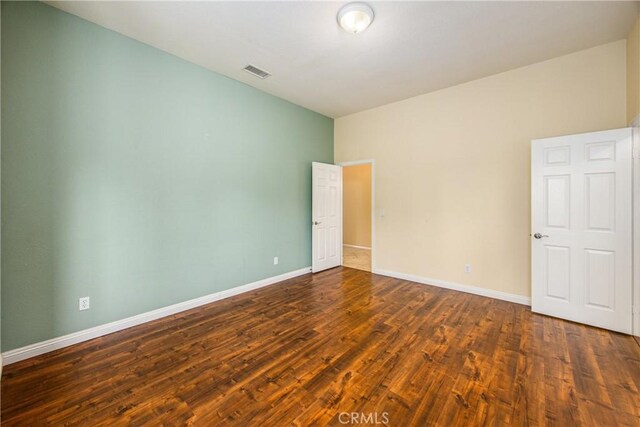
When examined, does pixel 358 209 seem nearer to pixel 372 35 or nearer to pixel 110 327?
pixel 372 35

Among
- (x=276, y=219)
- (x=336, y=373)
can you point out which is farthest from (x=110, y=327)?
(x=276, y=219)

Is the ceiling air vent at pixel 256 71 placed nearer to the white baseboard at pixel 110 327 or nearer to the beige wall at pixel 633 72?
the white baseboard at pixel 110 327

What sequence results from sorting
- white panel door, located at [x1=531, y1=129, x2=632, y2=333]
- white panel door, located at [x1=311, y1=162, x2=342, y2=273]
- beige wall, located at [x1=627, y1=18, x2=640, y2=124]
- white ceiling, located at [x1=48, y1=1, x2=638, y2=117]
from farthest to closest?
white panel door, located at [x1=311, y1=162, x2=342, y2=273]
white panel door, located at [x1=531, y1=129, x2=632, y2=333]
beige wall, located at [x1=627, y1=18, x2=640, y2=124]
white ceiling, located at [x1=48, y1=1, x2=638, y2=117]

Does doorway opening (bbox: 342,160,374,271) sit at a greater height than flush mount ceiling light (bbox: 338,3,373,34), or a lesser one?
lesser

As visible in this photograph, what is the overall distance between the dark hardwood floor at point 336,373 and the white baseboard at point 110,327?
0.09m

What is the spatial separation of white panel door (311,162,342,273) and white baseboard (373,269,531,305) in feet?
3.31

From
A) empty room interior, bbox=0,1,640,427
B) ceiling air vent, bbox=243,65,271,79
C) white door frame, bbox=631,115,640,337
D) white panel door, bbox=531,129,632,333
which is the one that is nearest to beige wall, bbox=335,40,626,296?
empty room interior, bbox=0,1,640,427

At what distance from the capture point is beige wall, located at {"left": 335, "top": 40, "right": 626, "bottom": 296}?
3039 millimetres

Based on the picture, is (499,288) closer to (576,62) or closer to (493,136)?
(493,136)

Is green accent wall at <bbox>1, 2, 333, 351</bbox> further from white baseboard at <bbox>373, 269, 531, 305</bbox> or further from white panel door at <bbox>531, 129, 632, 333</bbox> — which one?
white panel door at <bbox>531, 129, 632, 333</bbox>

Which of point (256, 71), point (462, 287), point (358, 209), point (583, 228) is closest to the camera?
point (583, 228)

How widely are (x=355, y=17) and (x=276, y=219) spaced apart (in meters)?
2.98

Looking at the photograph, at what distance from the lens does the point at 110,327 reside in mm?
2656

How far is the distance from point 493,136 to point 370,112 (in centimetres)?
215
